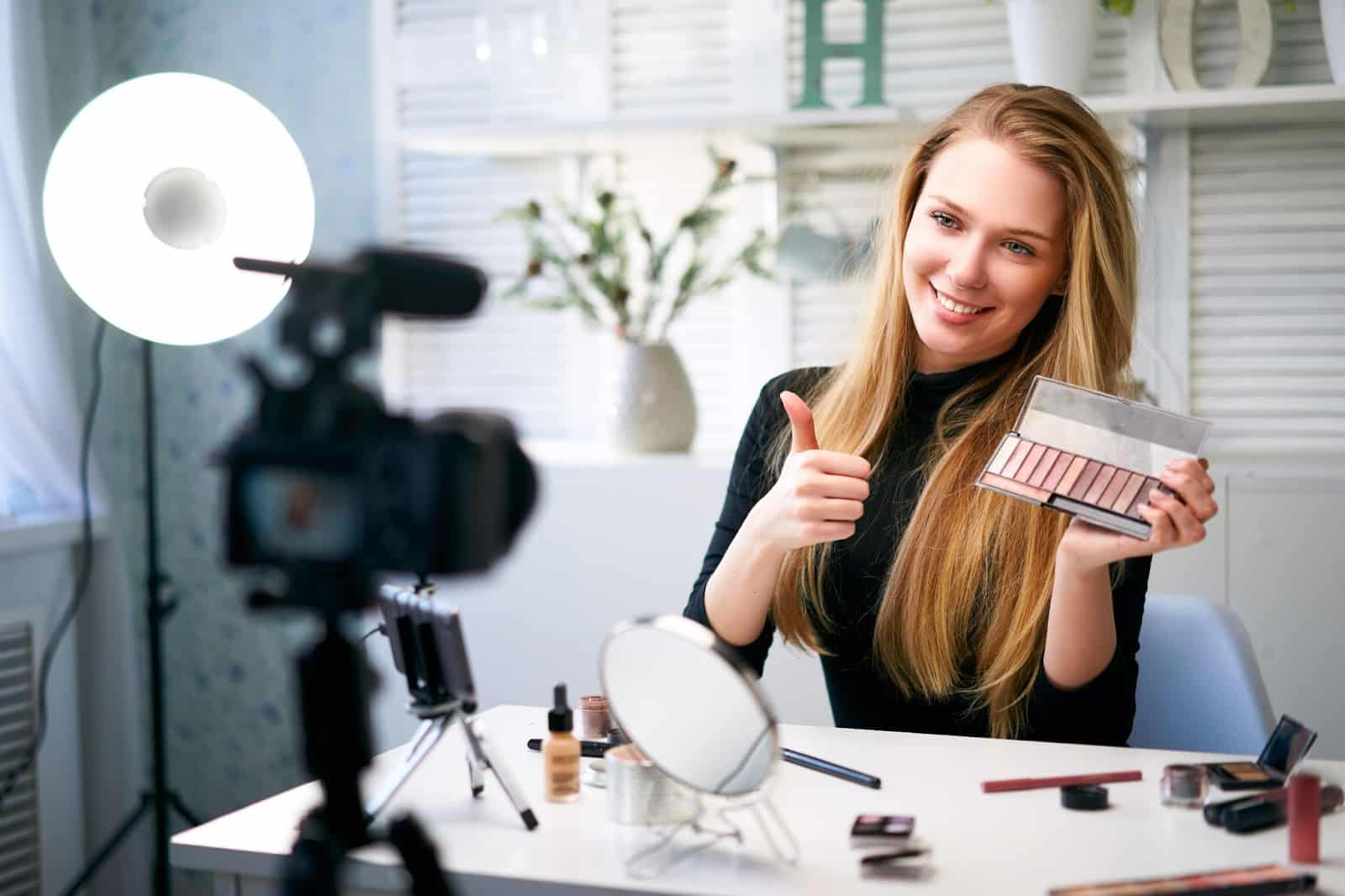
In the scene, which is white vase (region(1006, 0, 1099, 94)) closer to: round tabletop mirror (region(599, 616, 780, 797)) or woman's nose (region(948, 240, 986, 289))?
woman's nose (region(948, 240, 986, 289))

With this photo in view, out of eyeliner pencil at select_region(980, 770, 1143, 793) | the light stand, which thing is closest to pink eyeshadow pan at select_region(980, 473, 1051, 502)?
eyeliner pencil at select_region(980, 770, 1143, 793)

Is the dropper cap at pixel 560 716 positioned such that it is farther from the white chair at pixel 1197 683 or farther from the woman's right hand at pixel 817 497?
the white chair at pixel 1197 683

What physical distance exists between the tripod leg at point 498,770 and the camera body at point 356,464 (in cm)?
53

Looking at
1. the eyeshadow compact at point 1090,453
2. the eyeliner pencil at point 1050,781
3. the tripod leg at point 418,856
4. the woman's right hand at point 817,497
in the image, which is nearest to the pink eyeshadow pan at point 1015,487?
the eyeshadow compact at point 1090,453

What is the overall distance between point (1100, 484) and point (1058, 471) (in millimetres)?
37

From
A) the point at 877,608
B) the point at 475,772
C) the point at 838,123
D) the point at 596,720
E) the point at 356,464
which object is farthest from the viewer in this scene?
the point at 838,123

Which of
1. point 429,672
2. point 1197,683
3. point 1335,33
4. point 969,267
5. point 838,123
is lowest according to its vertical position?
point 1197,683

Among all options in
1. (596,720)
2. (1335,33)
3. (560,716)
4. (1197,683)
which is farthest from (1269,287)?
(560,716)

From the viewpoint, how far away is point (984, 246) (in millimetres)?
1408

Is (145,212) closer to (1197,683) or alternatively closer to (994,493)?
(994,493)

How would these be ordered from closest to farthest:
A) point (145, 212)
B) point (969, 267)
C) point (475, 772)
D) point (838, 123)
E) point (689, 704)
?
1. point (689, 704)
2. point (475, 772)
3. point (969, 267)
4. point (145, 212)
5. point (838, 123)

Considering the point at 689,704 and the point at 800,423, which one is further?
the point at 800,423

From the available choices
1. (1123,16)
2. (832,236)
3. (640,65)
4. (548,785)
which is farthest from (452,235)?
(548,785)

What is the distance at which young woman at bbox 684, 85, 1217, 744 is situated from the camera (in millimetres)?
1377
